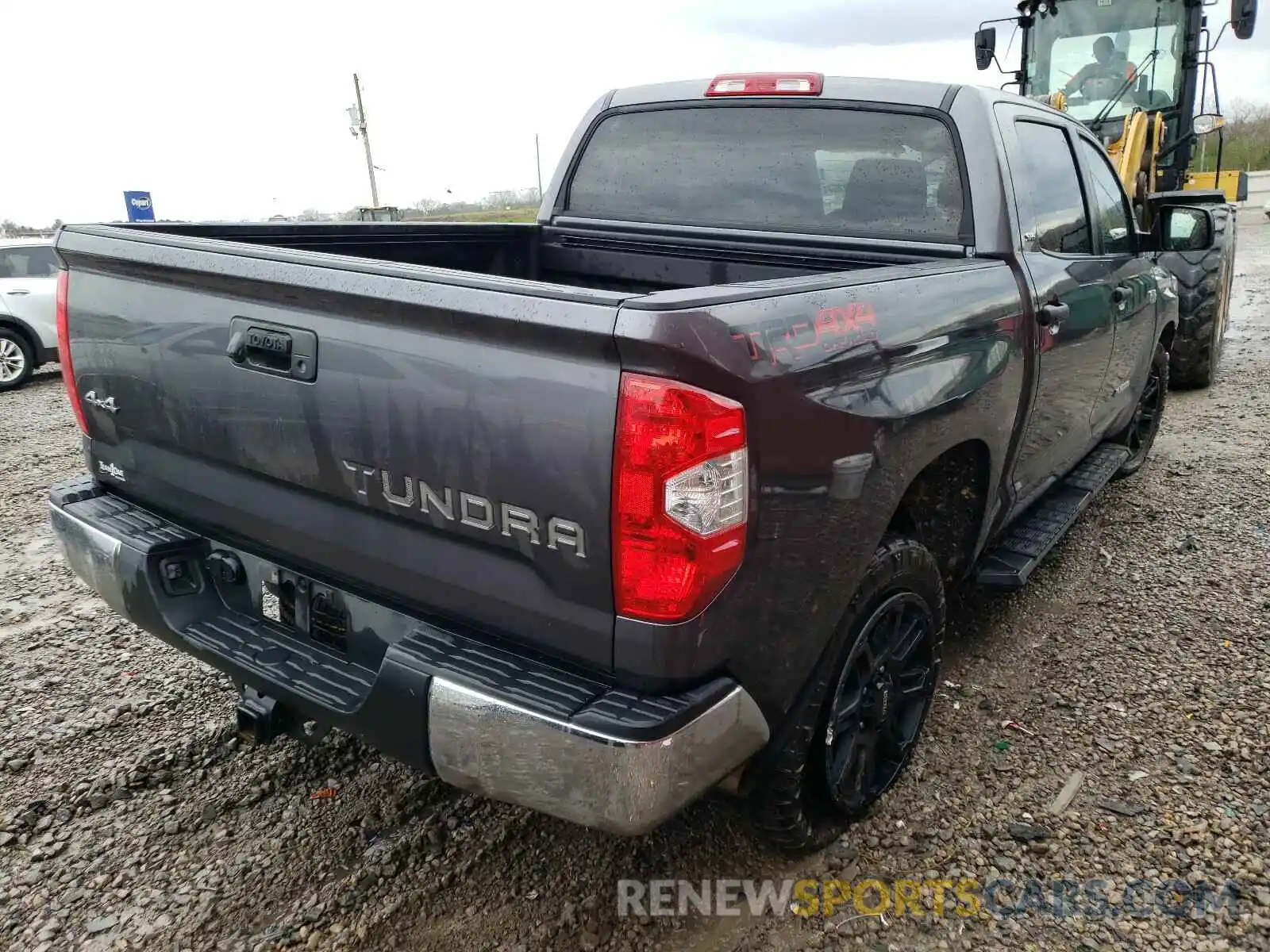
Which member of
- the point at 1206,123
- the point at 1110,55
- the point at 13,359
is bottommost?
the point at 13,359

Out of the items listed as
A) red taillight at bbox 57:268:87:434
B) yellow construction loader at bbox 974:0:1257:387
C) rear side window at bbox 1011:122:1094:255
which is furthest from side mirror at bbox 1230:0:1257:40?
red taillight at bbox 57:268:87:434

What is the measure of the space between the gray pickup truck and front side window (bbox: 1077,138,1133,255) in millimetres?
714

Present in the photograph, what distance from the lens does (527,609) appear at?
1.88 metres

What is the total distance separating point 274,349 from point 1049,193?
2.76 metres

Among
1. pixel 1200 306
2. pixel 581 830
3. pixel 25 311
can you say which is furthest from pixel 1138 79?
pixel 25 311

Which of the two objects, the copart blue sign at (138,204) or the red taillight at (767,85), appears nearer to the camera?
the red taillight at (767,85)

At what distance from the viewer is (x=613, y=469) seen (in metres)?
1.67

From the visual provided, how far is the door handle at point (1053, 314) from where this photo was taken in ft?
9.82

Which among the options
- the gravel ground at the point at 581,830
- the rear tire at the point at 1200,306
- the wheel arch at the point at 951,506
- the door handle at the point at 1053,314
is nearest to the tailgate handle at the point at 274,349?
the gravel ground at the point at 581,830

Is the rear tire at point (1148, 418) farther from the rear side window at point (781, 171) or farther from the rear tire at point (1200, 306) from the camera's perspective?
the rear side window at point (781, 171)

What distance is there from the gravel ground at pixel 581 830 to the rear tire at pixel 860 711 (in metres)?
0.16

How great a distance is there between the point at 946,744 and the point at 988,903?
72 cm

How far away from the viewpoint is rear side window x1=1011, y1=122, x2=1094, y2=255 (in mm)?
3127

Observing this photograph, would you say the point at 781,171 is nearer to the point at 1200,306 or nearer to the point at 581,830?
the point at 581,830
